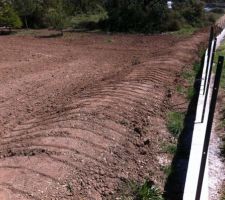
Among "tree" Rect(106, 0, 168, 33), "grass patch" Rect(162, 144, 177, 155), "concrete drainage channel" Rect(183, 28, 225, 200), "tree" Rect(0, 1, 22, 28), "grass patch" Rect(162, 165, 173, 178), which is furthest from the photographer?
"tree" Rect(106, 0, 168, 33)

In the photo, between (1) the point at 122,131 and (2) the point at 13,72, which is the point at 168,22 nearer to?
(2) the point at 13,72

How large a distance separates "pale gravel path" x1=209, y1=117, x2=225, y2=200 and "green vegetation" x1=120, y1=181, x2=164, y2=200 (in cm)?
76

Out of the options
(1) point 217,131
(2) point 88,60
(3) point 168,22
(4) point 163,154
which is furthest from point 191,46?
(4) point 163,154

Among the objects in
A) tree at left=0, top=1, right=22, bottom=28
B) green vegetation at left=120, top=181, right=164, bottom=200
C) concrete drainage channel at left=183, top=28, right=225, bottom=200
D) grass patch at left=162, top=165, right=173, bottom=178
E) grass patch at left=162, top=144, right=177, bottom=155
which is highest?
tree at left=0, top=1, right=22, bottom=28

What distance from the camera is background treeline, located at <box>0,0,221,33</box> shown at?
23359 millimetres

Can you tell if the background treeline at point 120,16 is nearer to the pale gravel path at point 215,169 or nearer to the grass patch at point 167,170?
the pale gravel path at point 215,169

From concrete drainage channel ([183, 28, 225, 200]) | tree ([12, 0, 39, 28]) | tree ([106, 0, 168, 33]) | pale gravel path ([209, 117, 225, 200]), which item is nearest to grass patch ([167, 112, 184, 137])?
concrete drainage channel ([183, 28, 225, 200])

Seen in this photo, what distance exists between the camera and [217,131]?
7824 millimetres

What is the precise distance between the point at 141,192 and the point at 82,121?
234 cm

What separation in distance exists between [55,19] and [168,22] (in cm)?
728

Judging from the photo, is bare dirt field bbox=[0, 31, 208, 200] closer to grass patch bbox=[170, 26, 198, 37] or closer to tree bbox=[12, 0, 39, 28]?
grass patch bbox=[170, 26, 198, 37]

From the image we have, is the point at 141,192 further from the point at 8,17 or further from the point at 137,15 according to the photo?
the point at 8,17

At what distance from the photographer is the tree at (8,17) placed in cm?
2291

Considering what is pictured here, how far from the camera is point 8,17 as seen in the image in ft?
76.1
